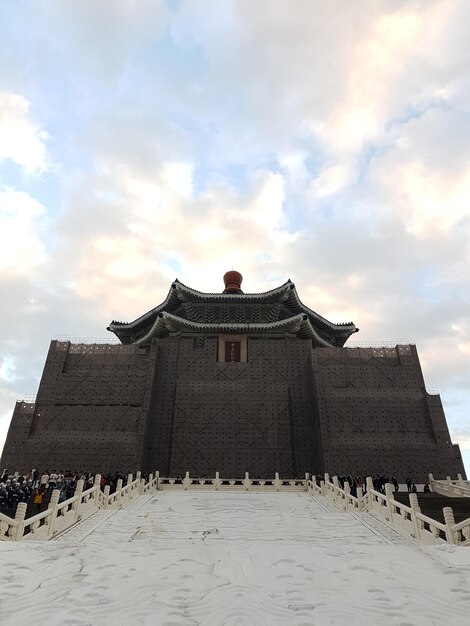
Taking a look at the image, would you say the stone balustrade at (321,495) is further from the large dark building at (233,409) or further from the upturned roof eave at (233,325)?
the upturned roof eave at (233,325)

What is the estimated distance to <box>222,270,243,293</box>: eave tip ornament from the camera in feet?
106

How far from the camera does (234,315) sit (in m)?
28.8

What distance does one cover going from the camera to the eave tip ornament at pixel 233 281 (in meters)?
32.4

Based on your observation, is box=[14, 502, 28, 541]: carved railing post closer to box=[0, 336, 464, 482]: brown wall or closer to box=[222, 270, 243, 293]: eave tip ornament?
box=[0, 336, 464, 482]: brown wall

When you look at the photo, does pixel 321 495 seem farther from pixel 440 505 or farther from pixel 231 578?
pixel 231 578

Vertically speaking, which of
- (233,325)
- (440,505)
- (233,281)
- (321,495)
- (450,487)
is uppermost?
(233,281)

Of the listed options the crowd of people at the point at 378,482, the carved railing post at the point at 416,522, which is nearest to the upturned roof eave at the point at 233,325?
the crowd of people at the point at 378,482

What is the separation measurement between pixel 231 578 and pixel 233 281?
2784 cm

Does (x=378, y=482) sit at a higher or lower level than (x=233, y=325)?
lower

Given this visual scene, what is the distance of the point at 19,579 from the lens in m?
5.48

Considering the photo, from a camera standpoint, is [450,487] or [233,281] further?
[233,281]

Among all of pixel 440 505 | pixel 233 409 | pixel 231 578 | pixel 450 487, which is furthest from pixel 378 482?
pixel 231 578

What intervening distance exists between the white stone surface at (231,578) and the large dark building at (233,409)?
12768 mm

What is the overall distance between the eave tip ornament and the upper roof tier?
3.81 m
